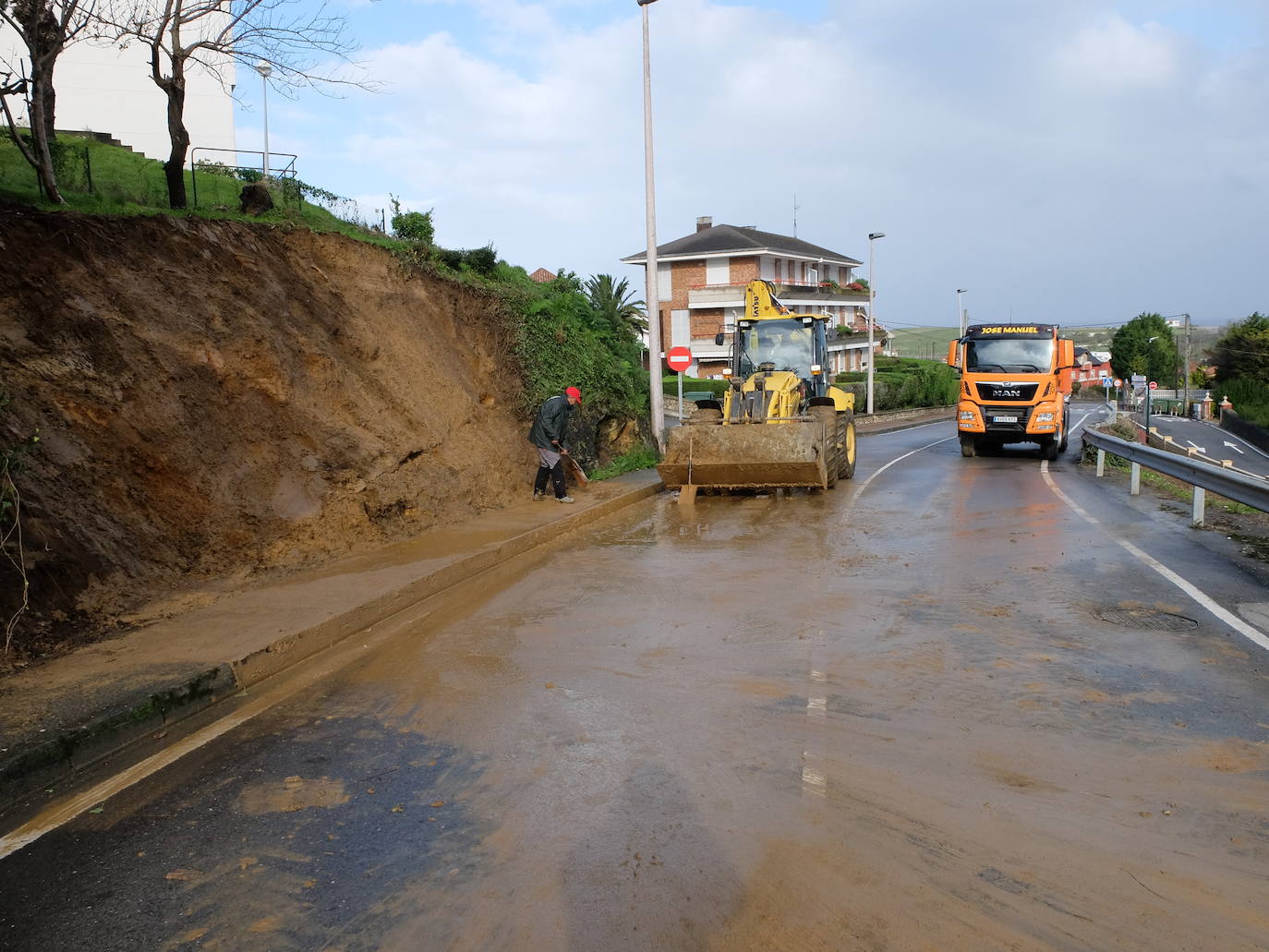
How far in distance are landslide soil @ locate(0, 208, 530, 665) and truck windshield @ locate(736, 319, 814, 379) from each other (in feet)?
18.9

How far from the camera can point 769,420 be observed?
16.1m

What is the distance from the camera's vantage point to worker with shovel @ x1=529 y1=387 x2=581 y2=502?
14.5 m

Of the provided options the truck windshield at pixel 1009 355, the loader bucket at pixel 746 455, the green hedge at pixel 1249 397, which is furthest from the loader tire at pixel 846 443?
the green hedge at pixel 1249 397

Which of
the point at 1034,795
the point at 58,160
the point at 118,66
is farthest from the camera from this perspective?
the point at 118,66

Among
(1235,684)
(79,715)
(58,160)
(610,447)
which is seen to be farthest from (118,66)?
(1235,684)

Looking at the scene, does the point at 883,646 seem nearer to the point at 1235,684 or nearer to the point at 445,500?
the point at 1235,684

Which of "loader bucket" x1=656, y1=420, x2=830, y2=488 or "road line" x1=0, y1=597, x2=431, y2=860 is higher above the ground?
"loader bucket" x1=656, y1=420, x2=830, y2=488

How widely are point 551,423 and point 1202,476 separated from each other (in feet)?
28.0

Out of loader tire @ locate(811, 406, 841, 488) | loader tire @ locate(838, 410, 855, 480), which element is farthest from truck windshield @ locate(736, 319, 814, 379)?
loader tire @ locate(811, 406, 841, 488)

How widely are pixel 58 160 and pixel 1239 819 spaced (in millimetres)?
16656

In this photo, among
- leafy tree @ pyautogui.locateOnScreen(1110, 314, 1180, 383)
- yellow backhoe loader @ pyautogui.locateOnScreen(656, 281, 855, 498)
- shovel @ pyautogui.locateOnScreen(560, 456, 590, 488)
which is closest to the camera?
yellow backhoe loader @ pyautogui.locateOnScreen(656, 281, 855, 498)

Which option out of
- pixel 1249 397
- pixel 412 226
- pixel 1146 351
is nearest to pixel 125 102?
pixel 412 226

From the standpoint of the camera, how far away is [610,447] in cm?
2061

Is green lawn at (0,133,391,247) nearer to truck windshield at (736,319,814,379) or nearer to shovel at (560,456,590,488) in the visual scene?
shovel at (560,456,590,488)
